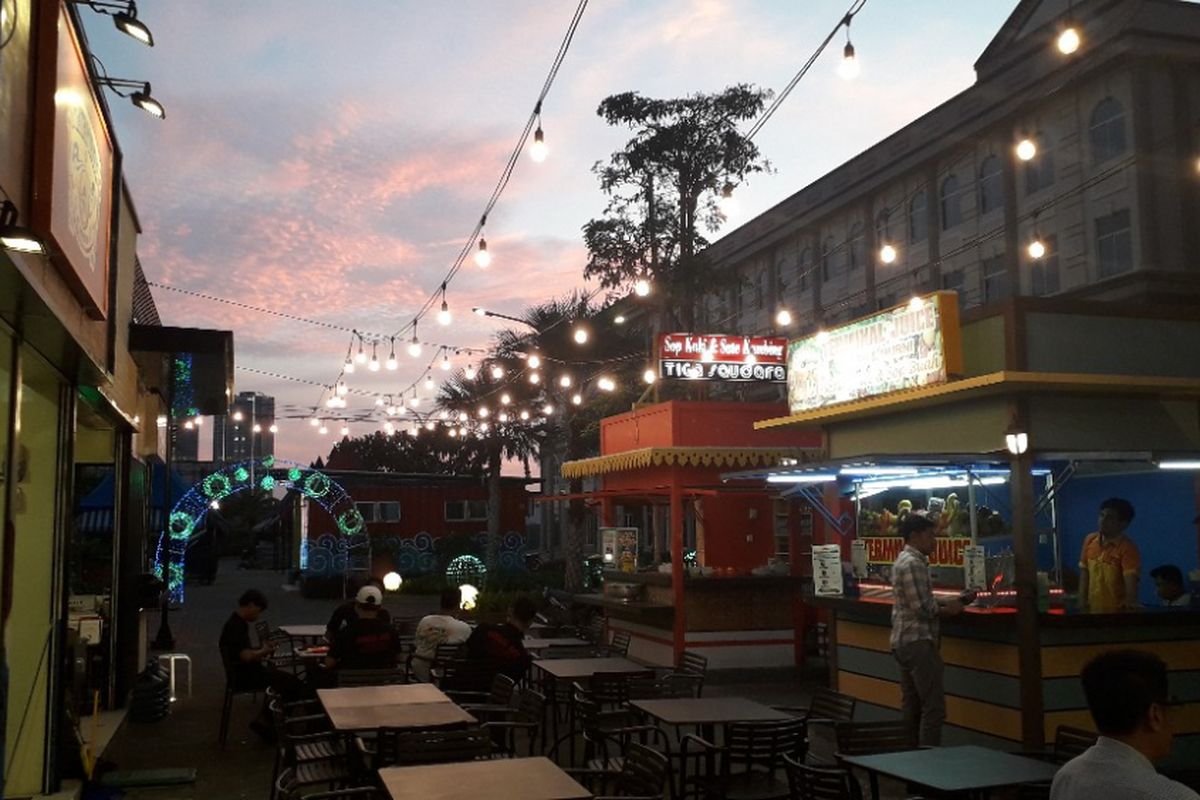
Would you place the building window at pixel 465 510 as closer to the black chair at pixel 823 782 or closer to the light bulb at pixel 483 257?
the light bulb at pixel 483 257

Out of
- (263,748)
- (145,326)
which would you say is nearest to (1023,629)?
(263,748)

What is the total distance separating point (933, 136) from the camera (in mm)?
32688

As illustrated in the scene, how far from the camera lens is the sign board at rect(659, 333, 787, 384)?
17047mm

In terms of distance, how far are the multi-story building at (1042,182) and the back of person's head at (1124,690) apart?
17.9m

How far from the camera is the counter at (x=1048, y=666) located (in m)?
9.28

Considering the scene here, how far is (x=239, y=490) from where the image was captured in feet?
99.3

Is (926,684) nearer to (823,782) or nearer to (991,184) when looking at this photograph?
(823,782)

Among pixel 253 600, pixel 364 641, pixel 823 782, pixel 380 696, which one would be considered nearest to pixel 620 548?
pixel 253 600

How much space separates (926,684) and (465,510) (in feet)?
121

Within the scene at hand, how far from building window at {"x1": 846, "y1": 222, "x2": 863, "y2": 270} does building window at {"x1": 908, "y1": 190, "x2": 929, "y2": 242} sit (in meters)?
2.44

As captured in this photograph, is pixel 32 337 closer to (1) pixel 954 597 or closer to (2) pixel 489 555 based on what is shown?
(1) pixel 954 597

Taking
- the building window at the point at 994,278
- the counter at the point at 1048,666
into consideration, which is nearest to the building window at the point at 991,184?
the building window at the point at 994,278

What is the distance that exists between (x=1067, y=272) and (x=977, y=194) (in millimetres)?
4492

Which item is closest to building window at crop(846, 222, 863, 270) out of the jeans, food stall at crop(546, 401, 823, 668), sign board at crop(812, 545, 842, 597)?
food stall at crop(546, 401, 823, 668)
